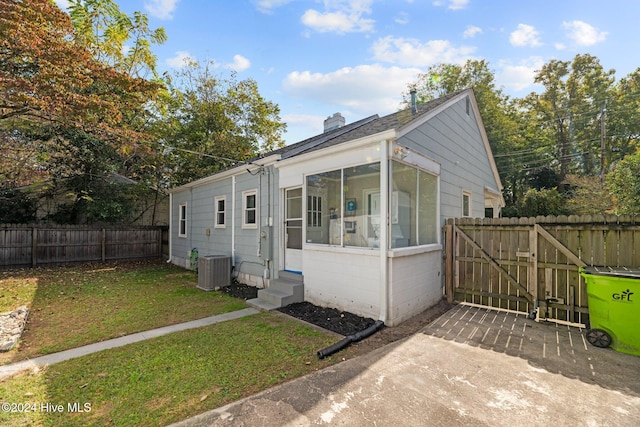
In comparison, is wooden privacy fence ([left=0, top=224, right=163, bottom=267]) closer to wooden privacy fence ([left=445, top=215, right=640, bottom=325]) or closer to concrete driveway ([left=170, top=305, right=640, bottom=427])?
concrete driveway ([left=170, top=305, right=640, bottom=427])

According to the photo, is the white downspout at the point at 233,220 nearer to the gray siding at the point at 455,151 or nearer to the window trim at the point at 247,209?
the window trim at the point at 247,209

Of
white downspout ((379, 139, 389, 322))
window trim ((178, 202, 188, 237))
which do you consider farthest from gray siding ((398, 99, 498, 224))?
window trim ((178, 202, 188, 237))

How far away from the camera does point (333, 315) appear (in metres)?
5.00

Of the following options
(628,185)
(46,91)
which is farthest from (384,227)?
(46,91)

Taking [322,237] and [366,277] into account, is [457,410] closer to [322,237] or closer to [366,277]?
[366,277]

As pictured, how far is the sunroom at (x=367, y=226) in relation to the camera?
4613 millimetres

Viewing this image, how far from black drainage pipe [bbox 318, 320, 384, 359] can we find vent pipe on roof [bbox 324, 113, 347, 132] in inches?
298

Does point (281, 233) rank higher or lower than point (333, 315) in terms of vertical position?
higher

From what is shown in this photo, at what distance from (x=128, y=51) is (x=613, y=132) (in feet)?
103

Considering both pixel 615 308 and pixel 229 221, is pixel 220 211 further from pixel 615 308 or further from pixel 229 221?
pixel 615 308

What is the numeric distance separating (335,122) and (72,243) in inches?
440

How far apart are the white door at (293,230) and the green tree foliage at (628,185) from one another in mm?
7049

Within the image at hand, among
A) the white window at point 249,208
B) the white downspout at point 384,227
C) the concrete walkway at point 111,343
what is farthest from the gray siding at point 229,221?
the white downspout at point 384,227

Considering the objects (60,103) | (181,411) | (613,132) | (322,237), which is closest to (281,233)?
(322,237)
